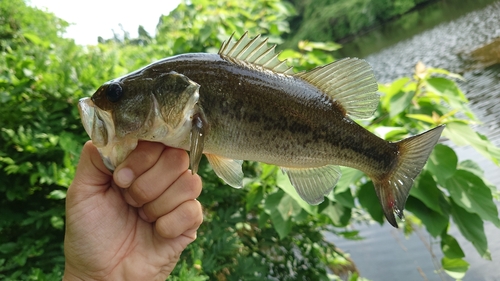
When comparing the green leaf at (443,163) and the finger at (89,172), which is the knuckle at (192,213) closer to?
the finger at (89,172)

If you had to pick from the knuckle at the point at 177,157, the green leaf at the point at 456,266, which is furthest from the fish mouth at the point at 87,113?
the green leaf at the point at 456,266

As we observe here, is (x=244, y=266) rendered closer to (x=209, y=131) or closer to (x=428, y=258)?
(x=209, y=131)

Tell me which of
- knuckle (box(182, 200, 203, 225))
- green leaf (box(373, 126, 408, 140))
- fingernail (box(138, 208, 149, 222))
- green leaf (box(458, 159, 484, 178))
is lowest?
fingernail (box(138, 208, 149, 222))

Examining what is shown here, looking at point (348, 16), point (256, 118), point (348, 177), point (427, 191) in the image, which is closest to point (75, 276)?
point (256, 118)

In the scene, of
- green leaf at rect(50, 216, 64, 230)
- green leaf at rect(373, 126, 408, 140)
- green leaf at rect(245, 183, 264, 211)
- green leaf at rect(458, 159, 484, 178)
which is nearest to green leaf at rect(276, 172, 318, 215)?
green leaf at rect(245, 183, 264, 211)

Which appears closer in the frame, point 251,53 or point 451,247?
point 251,53

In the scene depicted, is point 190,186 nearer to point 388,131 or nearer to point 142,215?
point 142,215

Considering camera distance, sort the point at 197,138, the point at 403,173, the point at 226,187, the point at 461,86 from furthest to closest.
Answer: the point at 461,86, the point at 226,187, the point at 403,173, the point at 197,138

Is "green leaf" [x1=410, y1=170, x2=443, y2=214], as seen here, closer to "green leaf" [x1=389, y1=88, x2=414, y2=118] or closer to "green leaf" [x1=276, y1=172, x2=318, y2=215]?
"green leaf" [x1=389, y1=88, x2=414, y2=118]
